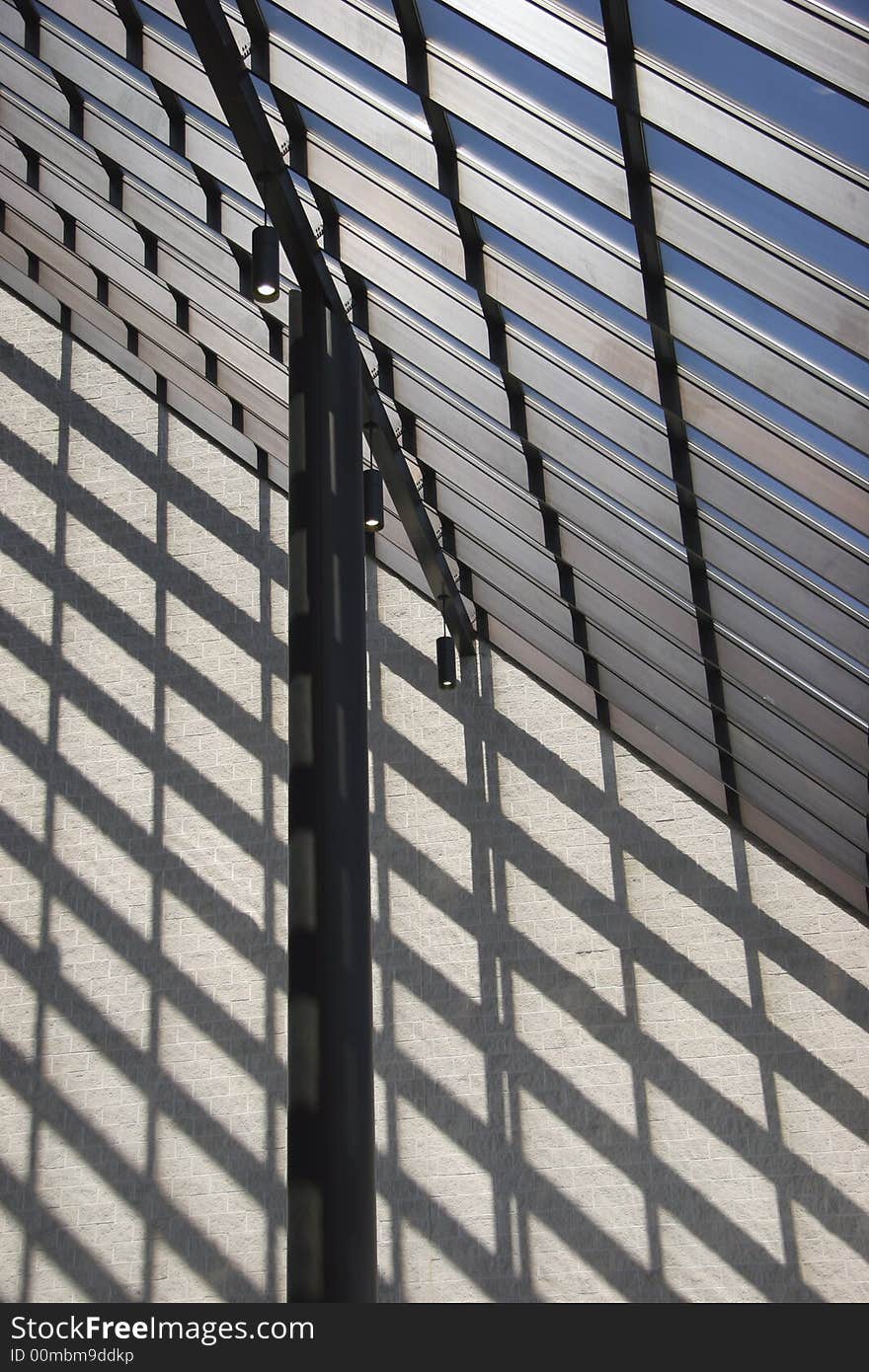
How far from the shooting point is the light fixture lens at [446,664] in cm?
1623

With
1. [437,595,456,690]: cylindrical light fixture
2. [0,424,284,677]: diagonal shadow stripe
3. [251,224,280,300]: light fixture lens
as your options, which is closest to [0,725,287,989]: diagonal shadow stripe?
[0,424,284,677]: diagonal shadow stripe

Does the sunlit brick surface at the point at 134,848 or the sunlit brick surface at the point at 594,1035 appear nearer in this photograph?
the sunlit brick surface at the point at 594,1035

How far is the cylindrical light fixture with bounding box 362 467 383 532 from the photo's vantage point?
1255cm

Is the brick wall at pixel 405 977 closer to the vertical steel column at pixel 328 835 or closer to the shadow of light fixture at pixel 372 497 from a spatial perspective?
the shadow of light fixture at pixel 372 497

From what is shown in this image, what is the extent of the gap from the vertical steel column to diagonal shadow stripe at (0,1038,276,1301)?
7902 millimetres

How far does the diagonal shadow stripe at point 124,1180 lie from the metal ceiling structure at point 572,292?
7.51m

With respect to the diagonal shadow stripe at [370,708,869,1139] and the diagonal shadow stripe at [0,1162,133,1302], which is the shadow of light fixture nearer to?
the diagonal shadow stripe at [370,708,869,1139]

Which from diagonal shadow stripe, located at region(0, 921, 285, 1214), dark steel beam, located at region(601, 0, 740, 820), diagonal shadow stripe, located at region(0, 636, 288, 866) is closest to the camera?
dark steel beam, located at region(601, 0, 740, 820)

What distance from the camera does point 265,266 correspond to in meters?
10.1

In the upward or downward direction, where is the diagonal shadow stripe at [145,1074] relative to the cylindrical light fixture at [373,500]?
downward

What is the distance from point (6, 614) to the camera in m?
19.9

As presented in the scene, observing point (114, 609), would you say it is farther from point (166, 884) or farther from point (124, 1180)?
point (124, 1180)

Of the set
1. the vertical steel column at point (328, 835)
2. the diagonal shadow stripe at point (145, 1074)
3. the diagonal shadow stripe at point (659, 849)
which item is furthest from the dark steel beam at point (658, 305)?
the diagonal shadow stripe at point (145, 1074)

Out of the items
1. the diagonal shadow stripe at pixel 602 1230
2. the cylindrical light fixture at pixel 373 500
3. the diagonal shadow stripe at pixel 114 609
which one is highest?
the diagonal shadow stripe at pixel 114 609
